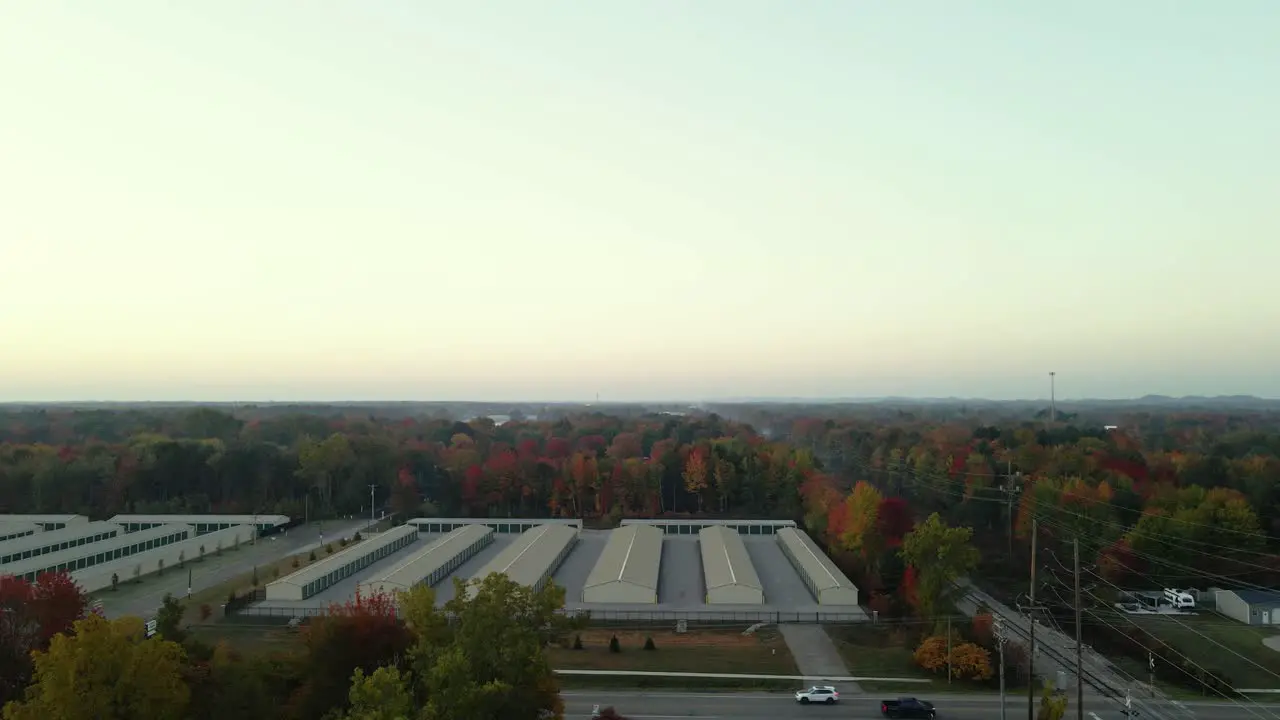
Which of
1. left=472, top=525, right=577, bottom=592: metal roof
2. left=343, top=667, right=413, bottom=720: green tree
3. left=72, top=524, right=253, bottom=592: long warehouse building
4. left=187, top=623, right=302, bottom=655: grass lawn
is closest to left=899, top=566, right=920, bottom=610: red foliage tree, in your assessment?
left=472, top=525, right=577, bottom=592: metal roof

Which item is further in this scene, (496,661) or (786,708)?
(786,708)

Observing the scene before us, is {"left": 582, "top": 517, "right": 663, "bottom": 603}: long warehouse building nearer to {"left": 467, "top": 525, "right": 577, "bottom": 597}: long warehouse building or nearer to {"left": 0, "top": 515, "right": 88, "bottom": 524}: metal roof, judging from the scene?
{"left": 467, "top": 525, "right": 577, "bottom": 597}: long warehouse building

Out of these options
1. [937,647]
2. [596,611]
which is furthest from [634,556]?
[937,647]

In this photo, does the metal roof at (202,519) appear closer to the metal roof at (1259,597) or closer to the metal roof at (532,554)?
the metal roof at (532,554)

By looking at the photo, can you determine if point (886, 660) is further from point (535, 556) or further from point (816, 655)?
point (535, 556)

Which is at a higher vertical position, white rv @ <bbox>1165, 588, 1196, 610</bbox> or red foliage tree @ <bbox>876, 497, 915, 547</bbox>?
red foliage tree @ <bbox>876, 497, 915, 547</bbox>

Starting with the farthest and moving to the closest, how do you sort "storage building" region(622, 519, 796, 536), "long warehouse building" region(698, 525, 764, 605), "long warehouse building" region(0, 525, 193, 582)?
"storage building" region(622, 519, 796, 536), "long warehouse building" region(0, 525, 193, 582), "long warehouse building" region(698, 525, 764, 605)

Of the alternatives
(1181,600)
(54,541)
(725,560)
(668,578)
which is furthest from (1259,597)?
(54,541)

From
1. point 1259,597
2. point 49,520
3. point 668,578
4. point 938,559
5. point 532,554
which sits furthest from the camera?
point 49,520
